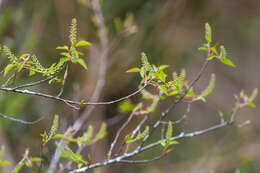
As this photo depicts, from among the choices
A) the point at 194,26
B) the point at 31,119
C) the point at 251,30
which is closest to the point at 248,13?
the point at 251,30

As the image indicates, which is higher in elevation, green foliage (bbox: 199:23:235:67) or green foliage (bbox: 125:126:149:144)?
green foliage (bbox: 199:23:235:67)

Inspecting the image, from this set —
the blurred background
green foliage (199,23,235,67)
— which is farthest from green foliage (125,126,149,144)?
the blurred background

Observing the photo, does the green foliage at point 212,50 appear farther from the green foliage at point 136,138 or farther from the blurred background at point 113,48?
the blurred background at point 113,48

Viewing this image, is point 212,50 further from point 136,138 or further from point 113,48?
point 113,48

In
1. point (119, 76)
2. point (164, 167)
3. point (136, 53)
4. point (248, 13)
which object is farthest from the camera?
point (248, 13)

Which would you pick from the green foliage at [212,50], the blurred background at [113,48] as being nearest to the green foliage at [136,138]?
the green foliage at [212,50]

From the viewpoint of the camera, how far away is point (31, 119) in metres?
2.77

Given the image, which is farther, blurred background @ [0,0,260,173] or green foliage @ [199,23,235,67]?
blurred background @ [0,0,260,173]

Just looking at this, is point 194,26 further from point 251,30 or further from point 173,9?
point 251,30

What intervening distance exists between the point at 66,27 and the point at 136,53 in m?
0.61

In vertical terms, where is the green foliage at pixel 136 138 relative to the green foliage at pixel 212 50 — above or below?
below

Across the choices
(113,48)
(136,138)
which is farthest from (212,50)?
(113,48)

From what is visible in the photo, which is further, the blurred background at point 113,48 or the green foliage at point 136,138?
the blurred background at point 113,48

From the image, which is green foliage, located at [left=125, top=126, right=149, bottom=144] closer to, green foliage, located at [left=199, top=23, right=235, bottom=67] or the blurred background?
green foliage, located at [left=199, top=23, right=235, bottom=67]
